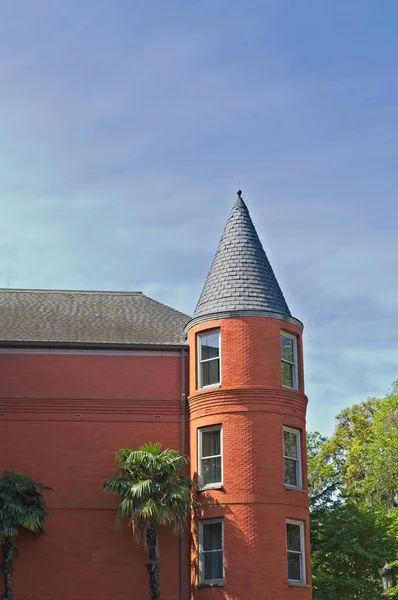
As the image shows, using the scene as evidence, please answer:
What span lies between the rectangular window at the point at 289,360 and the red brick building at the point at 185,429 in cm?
6

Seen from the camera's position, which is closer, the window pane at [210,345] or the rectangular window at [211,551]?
the rectangular window at [211,551]

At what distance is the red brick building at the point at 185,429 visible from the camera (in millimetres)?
26328

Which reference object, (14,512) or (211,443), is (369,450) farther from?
(14,512)

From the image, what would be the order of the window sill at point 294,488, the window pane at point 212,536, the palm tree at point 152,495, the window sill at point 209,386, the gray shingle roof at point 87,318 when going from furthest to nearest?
the gray shingle roof at point 87,318 → the window sill at point 209,386 → the window sill at point 294,488 → the window pane at point 212,536 → the palm tree at point 152,495

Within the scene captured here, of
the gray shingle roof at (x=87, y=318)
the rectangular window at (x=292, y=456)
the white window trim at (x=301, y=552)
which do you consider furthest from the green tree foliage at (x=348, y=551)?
the gray shingle roof at (x=87, y=318)

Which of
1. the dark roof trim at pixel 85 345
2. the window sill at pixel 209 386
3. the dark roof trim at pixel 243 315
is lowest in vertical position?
the window sill at pixel 209 386

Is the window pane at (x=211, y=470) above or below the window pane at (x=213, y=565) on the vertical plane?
above

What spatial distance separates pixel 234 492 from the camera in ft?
86.5

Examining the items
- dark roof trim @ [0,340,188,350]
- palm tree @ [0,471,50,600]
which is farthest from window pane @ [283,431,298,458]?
palm tree @ [0,471,50,600]

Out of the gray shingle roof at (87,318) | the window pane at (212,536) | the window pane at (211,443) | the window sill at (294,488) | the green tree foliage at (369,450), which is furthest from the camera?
the green tree foliage at (369,450)

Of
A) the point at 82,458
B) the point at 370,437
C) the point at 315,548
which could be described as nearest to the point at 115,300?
the point at 82,458

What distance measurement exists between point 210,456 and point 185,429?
172 centimetres

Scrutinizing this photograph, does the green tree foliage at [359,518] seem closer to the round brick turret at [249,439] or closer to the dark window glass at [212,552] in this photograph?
the round brick turret at [249,439]

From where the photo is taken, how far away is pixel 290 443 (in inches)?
1107
